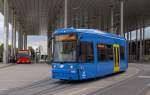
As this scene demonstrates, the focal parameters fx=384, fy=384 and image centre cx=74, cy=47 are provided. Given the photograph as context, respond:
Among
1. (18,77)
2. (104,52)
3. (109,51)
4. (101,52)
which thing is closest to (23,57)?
(18,77)

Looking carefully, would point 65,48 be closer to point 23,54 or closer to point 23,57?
point 23,57

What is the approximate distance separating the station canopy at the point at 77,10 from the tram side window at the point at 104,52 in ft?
115

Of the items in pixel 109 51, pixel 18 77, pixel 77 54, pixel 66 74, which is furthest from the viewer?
pixel 18 77

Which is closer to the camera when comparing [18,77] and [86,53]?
[86,53]

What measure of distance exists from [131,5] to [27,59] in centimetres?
1987

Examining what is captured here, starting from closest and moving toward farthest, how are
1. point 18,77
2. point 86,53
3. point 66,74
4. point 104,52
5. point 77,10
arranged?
point 66,74 → point 86,53 → point 104,52 → point 18,77 → point 77,10

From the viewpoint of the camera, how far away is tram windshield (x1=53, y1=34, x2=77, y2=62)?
19591 millimetres

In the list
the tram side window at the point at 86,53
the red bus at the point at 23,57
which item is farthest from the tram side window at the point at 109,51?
the red bus at the point at 23,57

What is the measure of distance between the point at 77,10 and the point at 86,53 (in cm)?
4768

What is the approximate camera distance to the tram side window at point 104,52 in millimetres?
22219

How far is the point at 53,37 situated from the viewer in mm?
20391

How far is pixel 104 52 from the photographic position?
23312 millimetres

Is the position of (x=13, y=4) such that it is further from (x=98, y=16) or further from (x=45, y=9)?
(x=98, y=16)

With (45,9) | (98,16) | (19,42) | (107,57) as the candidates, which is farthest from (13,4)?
(107,57)
